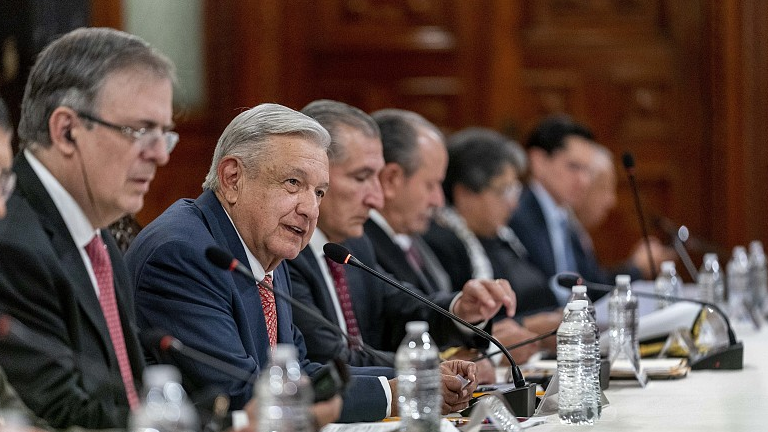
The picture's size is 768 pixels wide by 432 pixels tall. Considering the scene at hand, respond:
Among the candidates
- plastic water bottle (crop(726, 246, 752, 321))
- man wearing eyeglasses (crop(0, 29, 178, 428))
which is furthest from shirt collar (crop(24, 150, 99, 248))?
plastic water bottle (crop(726, 246, 752, 321))

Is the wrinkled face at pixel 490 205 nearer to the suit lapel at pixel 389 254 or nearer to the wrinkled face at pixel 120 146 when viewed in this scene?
the suit lapel at pixel 389 254

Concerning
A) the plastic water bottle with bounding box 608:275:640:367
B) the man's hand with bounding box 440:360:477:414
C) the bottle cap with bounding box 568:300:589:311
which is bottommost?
the plastic water bottle with bounding box 608:275:640:367

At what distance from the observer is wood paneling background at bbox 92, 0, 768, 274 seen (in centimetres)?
731

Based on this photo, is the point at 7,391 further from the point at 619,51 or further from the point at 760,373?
the point at 619,51

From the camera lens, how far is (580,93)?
754cm

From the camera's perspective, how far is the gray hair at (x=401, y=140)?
14.3 ft

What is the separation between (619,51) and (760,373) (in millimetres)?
4257

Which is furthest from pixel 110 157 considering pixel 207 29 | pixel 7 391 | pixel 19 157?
pixel 207 29

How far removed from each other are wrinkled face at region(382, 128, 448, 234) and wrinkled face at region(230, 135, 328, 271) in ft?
5.01

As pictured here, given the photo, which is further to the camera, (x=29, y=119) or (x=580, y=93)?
(x=580, y=93)

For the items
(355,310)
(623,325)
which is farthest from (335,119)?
(623,325)

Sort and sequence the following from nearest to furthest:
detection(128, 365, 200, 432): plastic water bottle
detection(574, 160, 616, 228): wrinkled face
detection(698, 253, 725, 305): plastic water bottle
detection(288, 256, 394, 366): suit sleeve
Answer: detection(128, 365, 200, 432): plastic water bottle → detection(288, 256, 394, 366): suit sleeve → detection(698, 253, 725, 305): plastic water bottle → detection(574, 160, 616, 228): wrinkled face

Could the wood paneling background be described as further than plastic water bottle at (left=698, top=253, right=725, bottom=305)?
Yes

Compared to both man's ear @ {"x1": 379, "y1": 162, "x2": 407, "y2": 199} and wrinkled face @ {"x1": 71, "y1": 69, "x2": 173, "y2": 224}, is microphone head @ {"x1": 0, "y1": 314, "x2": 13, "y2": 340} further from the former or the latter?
man's ear @ {"x1": 379, "y1": 162, "x2": 407, "y2": 199}
